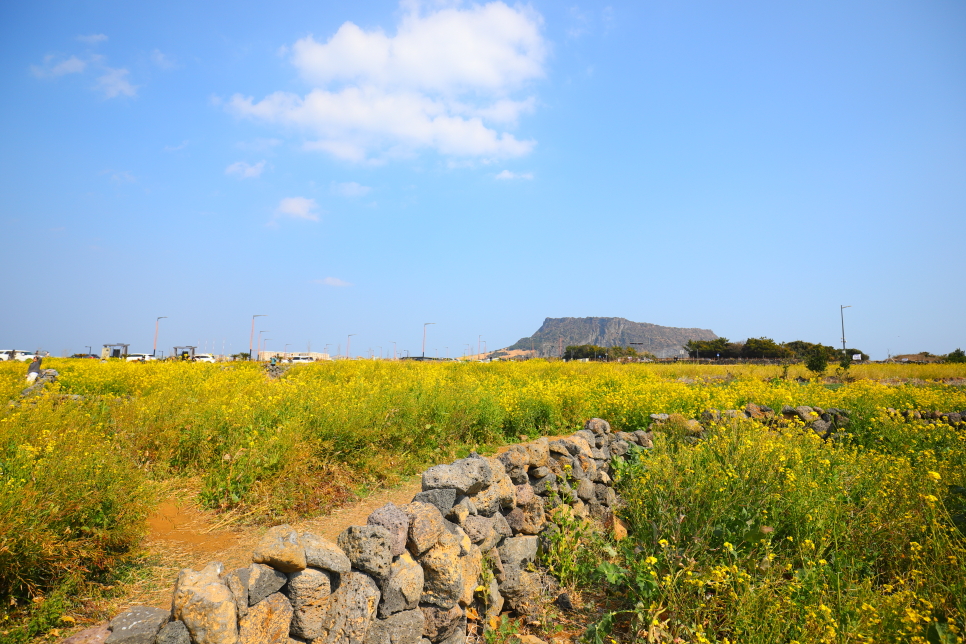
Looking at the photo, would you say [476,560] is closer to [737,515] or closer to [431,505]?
[431,505]

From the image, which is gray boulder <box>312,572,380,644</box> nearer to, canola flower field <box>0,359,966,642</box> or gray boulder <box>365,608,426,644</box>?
gray boulder <box>365,608,426,644</box>

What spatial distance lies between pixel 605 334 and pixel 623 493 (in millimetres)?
173148

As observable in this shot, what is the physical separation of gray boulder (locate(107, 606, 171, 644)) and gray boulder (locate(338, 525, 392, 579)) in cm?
124

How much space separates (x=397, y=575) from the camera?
394cm

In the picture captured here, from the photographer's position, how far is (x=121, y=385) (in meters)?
11.0

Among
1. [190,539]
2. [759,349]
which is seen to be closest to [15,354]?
[190,539]

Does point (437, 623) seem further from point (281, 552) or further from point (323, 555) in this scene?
point (281, 552)

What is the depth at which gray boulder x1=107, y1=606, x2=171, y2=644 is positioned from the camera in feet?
8.52

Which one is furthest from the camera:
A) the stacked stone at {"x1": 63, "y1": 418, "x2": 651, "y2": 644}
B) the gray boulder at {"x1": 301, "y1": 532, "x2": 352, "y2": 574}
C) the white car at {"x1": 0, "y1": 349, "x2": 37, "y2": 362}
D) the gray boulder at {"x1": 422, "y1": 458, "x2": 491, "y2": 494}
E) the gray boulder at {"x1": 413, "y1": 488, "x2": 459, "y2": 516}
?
the white car at {"x1": 0, "y1": 349, "x2": 37, "y2": 362}

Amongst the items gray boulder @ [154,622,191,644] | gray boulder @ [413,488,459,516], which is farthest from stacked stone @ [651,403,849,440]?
gray boulder @ [154,622,191,644]

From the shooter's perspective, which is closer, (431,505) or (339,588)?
(339,588)

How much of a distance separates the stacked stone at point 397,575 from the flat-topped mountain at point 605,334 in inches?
6160

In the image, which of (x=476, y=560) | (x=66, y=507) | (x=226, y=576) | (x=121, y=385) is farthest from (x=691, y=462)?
(x=121, y=385)

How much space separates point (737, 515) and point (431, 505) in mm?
3201
